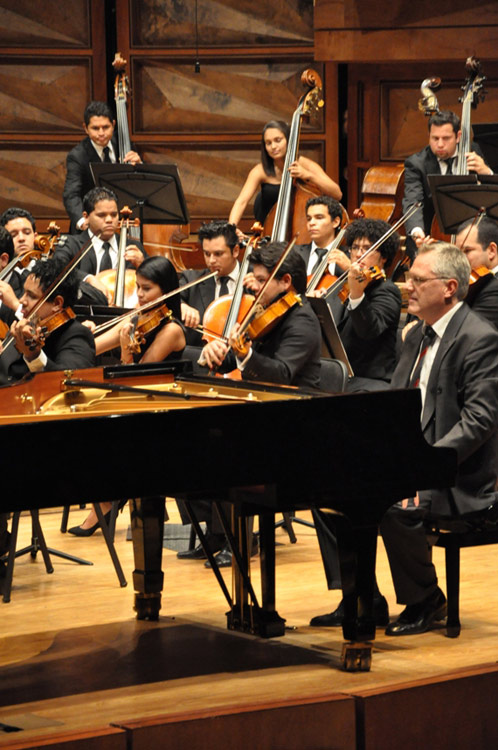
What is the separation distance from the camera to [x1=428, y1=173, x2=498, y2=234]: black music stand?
4.95m

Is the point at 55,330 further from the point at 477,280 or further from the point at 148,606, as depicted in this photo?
the point at 477,280

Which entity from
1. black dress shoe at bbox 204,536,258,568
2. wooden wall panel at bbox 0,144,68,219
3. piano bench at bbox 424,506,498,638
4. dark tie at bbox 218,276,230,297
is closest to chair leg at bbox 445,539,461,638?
piano bench at bbox 424,506,498,638

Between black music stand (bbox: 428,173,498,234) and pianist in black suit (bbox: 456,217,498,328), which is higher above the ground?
black music stand (bbox: 428,173,498,234)

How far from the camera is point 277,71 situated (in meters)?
7.66

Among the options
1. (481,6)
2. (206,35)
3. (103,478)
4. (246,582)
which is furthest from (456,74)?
(103,478)

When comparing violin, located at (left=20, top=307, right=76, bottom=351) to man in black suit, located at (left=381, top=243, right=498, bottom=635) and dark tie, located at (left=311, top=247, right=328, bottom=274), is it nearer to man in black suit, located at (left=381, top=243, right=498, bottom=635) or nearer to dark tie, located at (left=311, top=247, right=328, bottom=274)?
man in black suit, located at (left=381, top=243, right=498, bottom=635)

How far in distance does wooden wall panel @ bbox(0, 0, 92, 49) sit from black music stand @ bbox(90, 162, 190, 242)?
7.54 ft

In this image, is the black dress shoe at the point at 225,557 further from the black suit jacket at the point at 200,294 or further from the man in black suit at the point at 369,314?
the black suit jacket at the point at 200,294

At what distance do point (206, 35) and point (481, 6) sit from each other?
5.54ft

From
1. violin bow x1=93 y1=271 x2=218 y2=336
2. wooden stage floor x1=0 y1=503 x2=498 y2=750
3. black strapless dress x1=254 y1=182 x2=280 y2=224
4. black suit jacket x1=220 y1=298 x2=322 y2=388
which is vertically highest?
black strapless dress x1=254 y1=182 x2=280 y2=224

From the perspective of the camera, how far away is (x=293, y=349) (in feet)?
12.0

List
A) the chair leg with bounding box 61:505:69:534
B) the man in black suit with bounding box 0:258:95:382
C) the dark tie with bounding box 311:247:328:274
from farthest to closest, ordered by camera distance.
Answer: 1. the dark tie with bounding box 311:247:328:274
2. the chair leg with bounding box 61:505:69:534
3. the man in black suit with bounding box 0:258:95:382

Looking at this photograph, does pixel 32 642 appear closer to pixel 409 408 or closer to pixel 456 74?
pixel 409 408

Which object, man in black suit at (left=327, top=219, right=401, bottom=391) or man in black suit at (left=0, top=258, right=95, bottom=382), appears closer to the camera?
man in black suit at (left=0, top=258, right=95, bottom=382)
